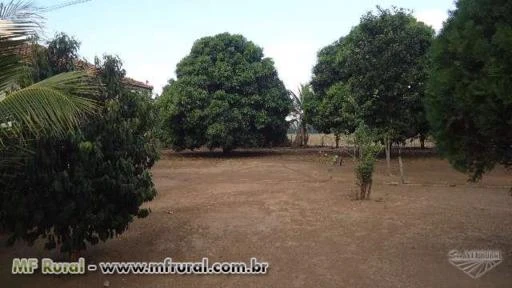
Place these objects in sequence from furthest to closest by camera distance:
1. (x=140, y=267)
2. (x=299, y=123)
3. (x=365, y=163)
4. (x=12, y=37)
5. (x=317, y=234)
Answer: (x=299, y=123), (x=365, y=163), (x=317, y=234), (x=140, y=267), (x=12, y=37)

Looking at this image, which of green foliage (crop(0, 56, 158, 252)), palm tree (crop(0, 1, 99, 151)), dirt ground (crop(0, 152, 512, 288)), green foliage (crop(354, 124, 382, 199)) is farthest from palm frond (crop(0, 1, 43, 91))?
green foliage (crop(354, 124, 382, 199))

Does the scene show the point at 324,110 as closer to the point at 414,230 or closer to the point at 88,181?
the point at 414,230

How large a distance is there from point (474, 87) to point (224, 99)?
56.0 feet

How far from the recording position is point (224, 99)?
68.7 feet

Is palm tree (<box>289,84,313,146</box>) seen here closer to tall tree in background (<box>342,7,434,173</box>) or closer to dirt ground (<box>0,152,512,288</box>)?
tall tree in background (<box>342,7,434,173</box>)

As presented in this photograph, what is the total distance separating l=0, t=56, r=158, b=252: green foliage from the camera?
511 centimetres

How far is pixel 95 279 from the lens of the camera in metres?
5.67

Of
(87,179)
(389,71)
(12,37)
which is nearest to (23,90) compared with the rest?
(12,37)

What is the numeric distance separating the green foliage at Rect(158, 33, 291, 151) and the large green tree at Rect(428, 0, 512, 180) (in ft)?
50.9

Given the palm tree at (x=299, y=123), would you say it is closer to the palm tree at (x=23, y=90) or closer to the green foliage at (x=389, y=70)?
the green foliage at (x=389, y=70)

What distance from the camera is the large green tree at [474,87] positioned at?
411 centimetres

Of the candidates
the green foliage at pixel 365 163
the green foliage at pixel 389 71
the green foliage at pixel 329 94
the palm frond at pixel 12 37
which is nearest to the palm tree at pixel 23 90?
the palm frond at pixel 12 37

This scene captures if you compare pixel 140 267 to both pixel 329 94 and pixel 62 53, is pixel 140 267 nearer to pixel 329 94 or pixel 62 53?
pixel 62 53

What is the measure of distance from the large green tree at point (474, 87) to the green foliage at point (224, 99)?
15522 mm
